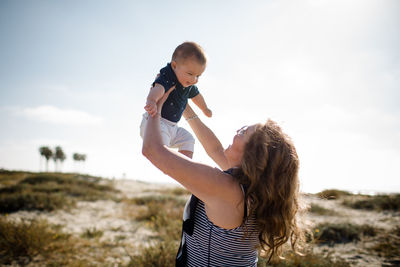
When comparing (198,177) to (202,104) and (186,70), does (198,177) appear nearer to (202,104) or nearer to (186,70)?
(186,70)

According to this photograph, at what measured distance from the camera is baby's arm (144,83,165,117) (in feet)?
5.89

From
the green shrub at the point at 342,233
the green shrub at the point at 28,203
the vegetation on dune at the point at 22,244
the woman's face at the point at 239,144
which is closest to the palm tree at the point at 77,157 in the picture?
the green shrub at the point at 28,203

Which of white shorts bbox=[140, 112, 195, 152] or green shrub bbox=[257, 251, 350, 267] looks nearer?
white shorts bbox=[140, 112, 195, 152]

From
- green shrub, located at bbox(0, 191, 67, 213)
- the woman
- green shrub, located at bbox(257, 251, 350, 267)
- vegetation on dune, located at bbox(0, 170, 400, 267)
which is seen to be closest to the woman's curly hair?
the woman

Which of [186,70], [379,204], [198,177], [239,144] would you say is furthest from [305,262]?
[379,204]

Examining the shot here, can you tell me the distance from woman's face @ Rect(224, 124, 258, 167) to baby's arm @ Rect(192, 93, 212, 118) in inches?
33.3

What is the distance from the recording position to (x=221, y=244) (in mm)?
1548

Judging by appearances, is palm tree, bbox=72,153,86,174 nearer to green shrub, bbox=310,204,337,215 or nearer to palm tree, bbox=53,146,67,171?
palm tree, bbox=53,146,67,171

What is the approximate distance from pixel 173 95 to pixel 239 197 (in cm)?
130

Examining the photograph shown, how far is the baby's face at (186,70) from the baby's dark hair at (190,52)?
41mm

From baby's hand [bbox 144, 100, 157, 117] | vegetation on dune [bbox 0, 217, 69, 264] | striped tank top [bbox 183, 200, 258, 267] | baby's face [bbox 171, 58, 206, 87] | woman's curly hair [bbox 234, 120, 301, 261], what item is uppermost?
baby's face [bbox 171, 58, 206, 87]

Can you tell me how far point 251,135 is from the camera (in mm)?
1763

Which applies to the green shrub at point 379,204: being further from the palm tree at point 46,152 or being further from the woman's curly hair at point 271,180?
the palm tree at point 46,152

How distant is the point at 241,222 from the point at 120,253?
508 cm
